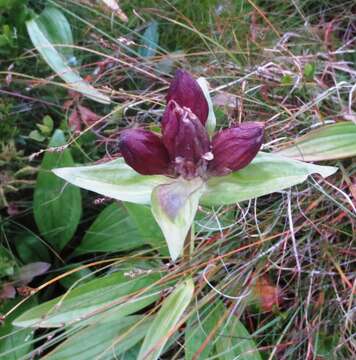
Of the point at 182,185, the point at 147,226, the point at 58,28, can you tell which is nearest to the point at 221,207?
→ the point at 147,226

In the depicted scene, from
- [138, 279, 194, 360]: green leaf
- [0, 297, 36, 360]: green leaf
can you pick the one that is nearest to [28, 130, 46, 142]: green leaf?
[0, 297, 36, 360]: green leaf

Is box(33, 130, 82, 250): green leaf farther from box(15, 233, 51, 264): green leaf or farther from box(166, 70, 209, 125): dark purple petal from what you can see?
box(166, 70, 209, 125): dark purple petal

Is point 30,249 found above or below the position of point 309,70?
below

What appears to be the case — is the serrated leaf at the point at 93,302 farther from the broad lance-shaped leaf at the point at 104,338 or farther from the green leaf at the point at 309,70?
the green leaf at the point at 309,70

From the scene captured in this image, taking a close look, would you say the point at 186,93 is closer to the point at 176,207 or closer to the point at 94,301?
the point at 176,207

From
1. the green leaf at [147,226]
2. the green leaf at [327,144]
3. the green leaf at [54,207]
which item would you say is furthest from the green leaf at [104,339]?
the green leaf at [327,144]
